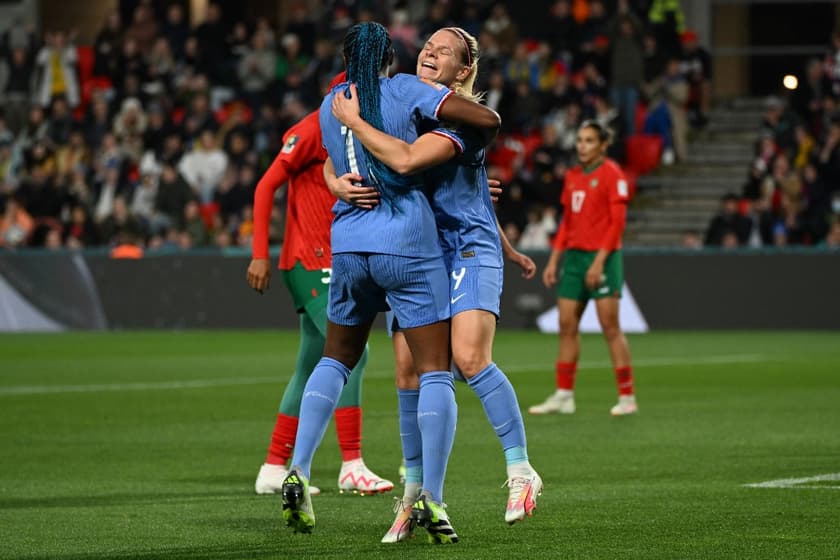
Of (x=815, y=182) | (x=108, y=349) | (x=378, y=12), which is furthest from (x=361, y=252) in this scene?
(x=378, y=12)

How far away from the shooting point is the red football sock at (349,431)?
8867 millimetres

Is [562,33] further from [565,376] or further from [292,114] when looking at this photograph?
[565,376]

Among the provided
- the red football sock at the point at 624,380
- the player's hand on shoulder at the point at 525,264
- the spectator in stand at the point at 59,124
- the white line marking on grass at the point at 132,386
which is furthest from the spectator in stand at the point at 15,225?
the player's hand on shoulder at the point at 525,264

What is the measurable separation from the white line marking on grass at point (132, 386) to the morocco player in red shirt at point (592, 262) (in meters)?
3.79

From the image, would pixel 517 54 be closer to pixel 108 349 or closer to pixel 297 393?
pixel 108 349

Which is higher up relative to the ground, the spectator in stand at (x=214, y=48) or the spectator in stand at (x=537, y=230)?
the spectator in stand at (x=214, y=48)

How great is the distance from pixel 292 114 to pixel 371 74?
22.0 meters

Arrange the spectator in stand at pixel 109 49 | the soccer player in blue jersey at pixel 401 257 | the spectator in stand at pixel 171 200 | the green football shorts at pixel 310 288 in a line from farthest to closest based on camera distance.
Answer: the spectator in stand at pixel 109 49, the spectator in stand at pixel 171 200, the green football shorts at pixel 310 288, the soccer player in blue jersey at pixel 401 257

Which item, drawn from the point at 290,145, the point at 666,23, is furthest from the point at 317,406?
the point at 666,23

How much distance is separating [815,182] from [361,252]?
1883 cm

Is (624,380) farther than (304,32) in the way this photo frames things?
No

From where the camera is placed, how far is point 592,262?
1314 centimetres

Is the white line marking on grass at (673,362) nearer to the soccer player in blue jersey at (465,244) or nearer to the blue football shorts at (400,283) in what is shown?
the soccer player in blue jersey at (465,244)

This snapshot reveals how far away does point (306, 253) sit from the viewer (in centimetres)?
889
